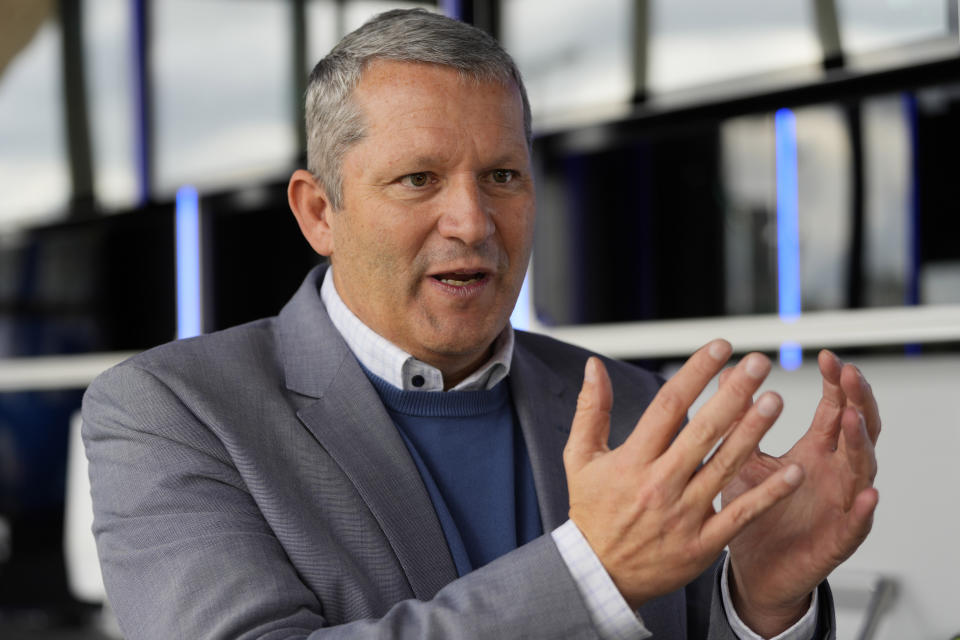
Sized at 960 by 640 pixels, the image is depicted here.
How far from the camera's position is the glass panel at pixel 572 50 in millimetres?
3270

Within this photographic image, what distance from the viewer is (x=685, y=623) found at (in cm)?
152

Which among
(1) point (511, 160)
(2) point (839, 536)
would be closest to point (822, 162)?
(1) point (511, 160)

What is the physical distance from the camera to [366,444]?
1.38 m

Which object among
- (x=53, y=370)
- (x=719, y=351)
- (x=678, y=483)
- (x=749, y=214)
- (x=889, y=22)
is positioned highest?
(x=889, y=22)

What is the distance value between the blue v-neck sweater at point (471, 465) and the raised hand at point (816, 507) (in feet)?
1.05

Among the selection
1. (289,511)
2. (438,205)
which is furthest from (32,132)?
(289,511)

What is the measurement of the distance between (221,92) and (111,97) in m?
0.58

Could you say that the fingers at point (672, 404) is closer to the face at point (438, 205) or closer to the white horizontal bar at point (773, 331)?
the face at point (438, 205)

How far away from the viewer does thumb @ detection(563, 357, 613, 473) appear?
100 centimetres

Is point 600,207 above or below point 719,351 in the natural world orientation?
above

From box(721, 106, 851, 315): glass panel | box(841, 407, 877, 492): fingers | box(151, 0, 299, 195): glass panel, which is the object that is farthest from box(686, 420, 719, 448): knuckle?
box(151, 0, 299, 195): glass panel

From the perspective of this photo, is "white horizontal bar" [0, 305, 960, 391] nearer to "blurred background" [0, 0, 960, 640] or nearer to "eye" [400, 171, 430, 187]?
"blurred background" [0, 0, 960, 640]

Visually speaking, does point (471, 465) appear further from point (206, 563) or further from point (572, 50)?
point (572, 50)

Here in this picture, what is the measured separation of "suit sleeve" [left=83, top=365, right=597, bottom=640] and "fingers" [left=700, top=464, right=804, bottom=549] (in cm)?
14
